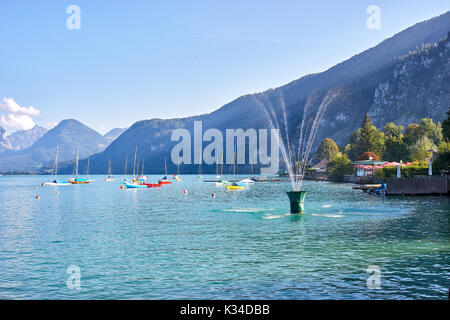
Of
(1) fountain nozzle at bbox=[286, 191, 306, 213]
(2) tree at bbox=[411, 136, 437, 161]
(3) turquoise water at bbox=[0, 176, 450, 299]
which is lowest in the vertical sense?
(3) turquoise water at bbox=[0, 176, 450, 299]

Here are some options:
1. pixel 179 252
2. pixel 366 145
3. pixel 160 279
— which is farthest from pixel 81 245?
pixel 366 145

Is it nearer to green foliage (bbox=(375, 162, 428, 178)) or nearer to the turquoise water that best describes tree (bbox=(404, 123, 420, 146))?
green foliage (bbox=(375, 162, 428, 178))

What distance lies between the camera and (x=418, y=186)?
77812mm

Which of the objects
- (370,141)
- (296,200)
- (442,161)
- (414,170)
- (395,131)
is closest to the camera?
(296,200)

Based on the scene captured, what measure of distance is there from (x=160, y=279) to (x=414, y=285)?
1135 centimetres

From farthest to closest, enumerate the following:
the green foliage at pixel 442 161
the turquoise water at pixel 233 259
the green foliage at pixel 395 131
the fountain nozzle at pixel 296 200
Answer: the green foliage at pixel 395 131
the green foliage at pixel 442 161
the fountain nozzle at pixel 296 200
the turquoise water at pixel 233 259

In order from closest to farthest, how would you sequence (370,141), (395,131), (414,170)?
(414,170) → (370,141) → (395,131)

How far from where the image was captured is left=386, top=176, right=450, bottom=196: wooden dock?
75.9 m

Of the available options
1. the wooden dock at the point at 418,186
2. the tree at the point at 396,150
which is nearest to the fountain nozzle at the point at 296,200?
the wooden dock at the point at 418,186

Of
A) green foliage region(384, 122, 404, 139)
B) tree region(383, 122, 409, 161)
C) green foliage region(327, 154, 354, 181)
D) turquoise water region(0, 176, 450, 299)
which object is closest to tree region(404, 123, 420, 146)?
tree region(383, 122, 409, 161)

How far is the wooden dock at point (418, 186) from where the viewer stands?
75.9 metres

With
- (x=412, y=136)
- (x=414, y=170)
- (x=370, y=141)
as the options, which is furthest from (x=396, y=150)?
(x=414, y=170)

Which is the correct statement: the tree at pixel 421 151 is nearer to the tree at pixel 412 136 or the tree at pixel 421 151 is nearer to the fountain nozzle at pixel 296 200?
the tree at pixel 412 136

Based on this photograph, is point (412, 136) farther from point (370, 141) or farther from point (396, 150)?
point (370, 141)
